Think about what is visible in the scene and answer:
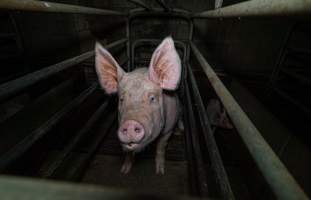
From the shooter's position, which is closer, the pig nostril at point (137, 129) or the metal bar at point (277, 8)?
the metal bar at point (277, 8)

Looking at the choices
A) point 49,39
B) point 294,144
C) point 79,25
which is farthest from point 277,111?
point 49,39

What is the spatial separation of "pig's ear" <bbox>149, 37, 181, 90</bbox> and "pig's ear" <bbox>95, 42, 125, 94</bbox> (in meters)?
0.28

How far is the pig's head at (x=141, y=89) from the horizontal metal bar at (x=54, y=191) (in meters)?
0.97

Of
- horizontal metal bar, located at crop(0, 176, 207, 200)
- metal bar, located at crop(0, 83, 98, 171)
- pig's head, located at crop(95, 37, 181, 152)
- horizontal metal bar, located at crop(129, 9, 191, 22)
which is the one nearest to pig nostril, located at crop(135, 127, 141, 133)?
pig's head, located at crop(95, 37, 181, 152)

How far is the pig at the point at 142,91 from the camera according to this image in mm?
1224

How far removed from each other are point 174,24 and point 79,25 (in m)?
1.91

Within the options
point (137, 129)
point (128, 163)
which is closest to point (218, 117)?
point (128, 163)

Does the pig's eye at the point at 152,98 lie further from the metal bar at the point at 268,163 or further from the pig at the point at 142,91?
the metal bar at the point at 268,163

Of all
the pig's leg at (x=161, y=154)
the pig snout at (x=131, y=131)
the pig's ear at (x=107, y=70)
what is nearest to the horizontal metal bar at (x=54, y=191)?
the pig snout at (x=131, y=131)

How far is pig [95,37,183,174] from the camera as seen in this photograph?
1224 mm

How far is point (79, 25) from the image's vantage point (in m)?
4.04

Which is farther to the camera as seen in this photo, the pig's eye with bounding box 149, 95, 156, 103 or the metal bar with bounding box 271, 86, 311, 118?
the metal bar with bounding box 271, 86, 311, 118

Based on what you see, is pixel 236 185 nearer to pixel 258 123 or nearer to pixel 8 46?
pixel 258 123

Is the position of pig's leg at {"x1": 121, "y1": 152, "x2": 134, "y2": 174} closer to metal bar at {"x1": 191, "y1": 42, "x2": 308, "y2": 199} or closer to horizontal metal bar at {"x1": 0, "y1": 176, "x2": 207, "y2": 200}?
metal bar at {"x1": 191, "y1": 42, "x2": 308, "y2": 199}
